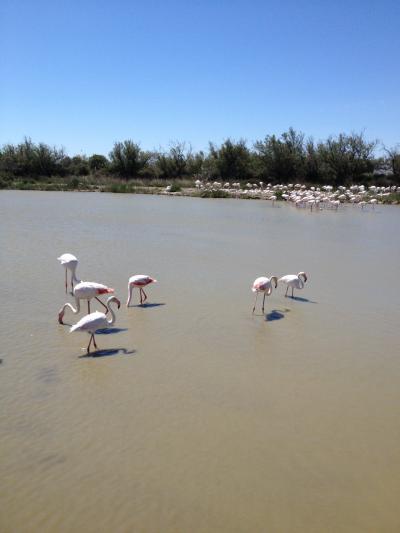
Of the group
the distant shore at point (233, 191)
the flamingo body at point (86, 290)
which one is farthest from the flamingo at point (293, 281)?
the distant shore at point (233, 191)

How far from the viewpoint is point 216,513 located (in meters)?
3.18

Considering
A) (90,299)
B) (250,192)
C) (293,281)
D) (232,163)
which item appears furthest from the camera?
(232,163)

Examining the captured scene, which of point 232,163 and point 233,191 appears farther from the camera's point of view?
point 232,163

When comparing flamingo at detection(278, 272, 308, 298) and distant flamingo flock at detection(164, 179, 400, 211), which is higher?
distant flamingo flock at detection(164, 179, 400, 211)

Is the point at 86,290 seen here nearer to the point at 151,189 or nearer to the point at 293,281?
the point at 293,281

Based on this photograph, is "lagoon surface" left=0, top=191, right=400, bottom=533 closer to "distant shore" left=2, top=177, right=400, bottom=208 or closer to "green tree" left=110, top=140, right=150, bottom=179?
"distant shore" left=2, top=177, right=400, bottom=208

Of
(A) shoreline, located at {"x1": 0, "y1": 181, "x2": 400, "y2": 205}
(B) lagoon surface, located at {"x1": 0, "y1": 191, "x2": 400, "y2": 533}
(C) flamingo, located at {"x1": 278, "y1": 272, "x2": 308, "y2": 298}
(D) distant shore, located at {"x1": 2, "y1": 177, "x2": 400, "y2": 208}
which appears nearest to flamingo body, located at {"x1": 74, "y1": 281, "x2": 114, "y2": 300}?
(B) lagoon surface, located at {"x1": 0, "y1": 191, "x2": 400, "y2": 533}

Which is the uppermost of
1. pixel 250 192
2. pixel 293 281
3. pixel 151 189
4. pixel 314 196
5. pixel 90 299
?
pixel 151 189

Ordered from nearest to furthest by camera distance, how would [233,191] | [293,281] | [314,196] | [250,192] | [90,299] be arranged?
[90,299] < [293,281] < [314,196] < [250,192] < [233,191]

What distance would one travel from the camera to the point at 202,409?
438 cm

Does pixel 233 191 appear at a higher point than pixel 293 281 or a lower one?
higher

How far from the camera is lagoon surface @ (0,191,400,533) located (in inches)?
127

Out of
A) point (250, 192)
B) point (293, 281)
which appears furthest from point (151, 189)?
point (293, 281)

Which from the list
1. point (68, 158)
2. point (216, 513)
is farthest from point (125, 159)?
point (216, 513)
